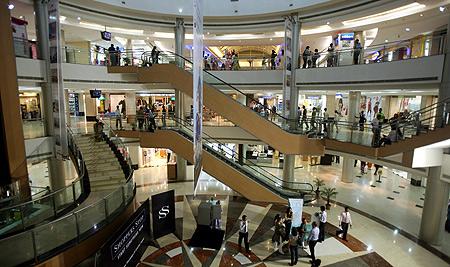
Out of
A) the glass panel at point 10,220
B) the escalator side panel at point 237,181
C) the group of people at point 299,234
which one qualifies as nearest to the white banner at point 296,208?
the group of people at point 299,234

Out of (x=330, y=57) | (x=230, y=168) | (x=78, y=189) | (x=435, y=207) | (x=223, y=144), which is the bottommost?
(x=435, y=207)

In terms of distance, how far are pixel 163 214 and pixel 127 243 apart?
3143 mm

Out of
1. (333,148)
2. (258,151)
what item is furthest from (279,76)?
(258,151)

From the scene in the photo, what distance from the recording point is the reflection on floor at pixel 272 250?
27.3 feet

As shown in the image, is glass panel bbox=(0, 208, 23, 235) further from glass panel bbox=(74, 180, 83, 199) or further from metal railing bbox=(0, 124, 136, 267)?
glass panel bbox=(74, 180, 83, 199)

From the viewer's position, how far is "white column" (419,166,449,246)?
370 inches

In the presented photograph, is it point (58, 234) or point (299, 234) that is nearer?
point (58, 234)

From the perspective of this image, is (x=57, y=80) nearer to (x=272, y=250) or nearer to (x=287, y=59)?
(x=272, y=250)

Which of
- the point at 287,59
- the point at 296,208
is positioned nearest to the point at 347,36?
the point at 287,59

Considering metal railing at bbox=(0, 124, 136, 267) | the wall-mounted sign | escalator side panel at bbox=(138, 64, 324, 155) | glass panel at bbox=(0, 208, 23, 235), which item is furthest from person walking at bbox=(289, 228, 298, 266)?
the wall-mounted sign

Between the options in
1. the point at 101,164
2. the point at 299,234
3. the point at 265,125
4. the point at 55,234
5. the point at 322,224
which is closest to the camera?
the point at 55,234

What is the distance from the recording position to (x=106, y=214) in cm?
592

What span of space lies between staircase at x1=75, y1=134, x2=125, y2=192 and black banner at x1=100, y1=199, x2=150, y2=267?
1726 millimetres

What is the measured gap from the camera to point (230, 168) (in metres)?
11.2
